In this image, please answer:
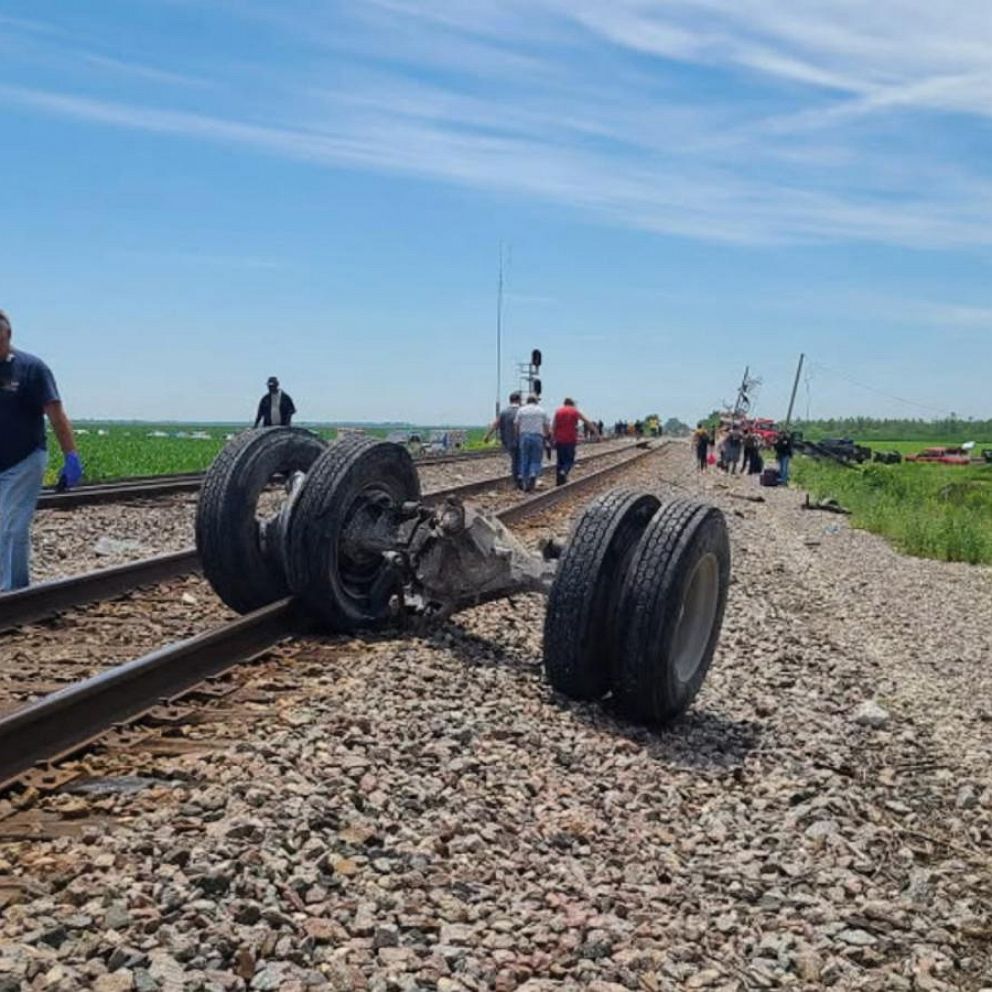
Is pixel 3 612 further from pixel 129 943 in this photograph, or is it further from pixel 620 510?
pixel 129 943

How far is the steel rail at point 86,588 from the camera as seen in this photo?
7453mm

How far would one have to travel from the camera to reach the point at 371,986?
3.09 meters

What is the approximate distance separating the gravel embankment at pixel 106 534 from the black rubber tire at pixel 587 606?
16.8ft

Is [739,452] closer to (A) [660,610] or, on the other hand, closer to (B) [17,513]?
(B) [17,513]

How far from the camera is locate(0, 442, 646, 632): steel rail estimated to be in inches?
293

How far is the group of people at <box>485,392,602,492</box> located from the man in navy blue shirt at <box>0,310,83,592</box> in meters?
12.9

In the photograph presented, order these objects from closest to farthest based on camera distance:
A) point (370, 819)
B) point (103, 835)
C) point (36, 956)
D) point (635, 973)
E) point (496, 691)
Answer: point (36, 956) → point (635, 973) → point (103, 835) → point (370, 819) → point (496, 691)

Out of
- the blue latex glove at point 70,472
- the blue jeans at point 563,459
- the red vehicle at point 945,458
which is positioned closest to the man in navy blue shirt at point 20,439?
the blue latex glove at point 70,472

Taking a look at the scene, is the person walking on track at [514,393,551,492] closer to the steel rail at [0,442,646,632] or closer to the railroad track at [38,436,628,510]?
the railroad track at [38,436,628,510]

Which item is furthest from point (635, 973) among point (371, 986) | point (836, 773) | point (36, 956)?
point (836, 773)

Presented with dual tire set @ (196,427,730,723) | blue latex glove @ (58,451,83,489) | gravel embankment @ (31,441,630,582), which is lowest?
gravel embankment @ (31,441,630,582)

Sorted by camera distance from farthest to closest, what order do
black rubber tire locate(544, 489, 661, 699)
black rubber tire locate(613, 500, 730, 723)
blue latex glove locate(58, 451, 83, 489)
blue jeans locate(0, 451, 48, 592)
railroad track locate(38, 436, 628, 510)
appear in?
railroad track locate(38, 436, 628, 510) → blue latex glove locate(58, 451, 83, 489) → blue jeans locate(0, 451, 48, 592) → black rubber tire locate(544, 489, 661, 699) → black rubber tire locate(613, 500, 730, 723)

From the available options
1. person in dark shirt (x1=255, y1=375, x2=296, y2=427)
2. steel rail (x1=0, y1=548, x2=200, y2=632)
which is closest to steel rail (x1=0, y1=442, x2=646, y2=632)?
steel rail (x1=0, y1=548, x2=200, y2=632)

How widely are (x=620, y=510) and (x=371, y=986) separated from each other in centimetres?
360
